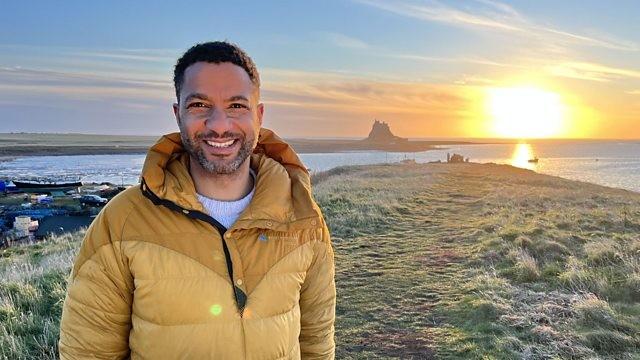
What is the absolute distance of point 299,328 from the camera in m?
2.67

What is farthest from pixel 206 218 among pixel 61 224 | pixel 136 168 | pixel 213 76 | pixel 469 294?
pixel 136 168

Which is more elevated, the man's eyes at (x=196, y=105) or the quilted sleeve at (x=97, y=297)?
the man's eyes at (x=196, y=105)

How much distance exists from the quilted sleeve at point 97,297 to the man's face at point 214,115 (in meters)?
0.56

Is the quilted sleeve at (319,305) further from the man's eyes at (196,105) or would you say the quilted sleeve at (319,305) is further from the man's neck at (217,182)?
the man's eyes at (196,105)

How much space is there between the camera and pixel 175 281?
2287 mm

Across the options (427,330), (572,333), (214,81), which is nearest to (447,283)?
(427,330)

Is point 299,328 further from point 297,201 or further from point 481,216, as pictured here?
point 481,216

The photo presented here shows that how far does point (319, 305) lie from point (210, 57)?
1521 mm

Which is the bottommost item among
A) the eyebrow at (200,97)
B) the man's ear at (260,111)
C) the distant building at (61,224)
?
the distant building at (61,224)

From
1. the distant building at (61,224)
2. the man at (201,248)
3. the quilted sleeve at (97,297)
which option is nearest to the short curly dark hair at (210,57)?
the man at (201,248)

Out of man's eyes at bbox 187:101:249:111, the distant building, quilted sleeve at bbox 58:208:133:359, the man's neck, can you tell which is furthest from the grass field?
the distant building

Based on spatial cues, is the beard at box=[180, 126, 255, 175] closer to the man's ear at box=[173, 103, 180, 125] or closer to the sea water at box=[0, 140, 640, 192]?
the man's ear at box=[173, 103, 180, 125]

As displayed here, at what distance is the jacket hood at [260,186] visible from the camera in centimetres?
238

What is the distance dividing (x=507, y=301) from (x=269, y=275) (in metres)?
5.80
